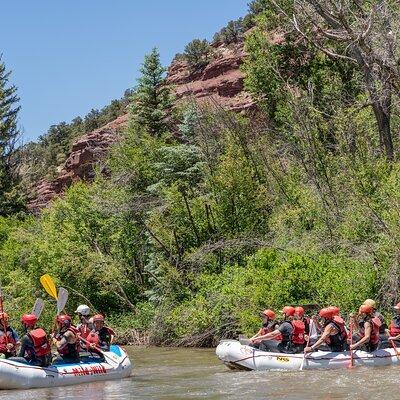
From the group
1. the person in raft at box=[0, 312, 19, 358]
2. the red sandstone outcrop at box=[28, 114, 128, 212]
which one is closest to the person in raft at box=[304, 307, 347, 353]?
the person in raft at box=[0, 312, 19, 358]

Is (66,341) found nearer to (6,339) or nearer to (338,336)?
(6,339)

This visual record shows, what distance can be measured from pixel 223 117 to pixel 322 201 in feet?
21.7

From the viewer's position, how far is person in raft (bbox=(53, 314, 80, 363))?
15430 millimetres

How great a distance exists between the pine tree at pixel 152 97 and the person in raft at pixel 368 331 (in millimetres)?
22152

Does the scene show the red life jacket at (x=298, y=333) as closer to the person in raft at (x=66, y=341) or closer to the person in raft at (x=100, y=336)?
the person in raft at (x=100, y=336)

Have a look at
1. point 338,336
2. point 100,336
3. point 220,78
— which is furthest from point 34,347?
point 220,78

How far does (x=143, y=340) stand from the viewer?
85.7 feet

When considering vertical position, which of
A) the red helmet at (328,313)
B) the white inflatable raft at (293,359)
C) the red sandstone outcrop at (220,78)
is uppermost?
the red sandstone outcrop at (220,78)

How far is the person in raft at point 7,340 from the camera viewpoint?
614 inches

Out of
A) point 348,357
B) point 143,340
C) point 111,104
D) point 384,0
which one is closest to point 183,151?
point 143,340

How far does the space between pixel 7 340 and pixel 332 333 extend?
6.42 metres

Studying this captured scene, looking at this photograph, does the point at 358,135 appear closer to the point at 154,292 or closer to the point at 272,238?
the point at 272,238

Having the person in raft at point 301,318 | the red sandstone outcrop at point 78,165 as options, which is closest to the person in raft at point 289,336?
the person in raft at point 301,318

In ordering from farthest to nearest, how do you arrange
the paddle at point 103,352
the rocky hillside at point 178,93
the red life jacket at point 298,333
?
the rocky hillside at point 178,93 < the red life jacket at point 298,333 < the paddle at point 103,352
